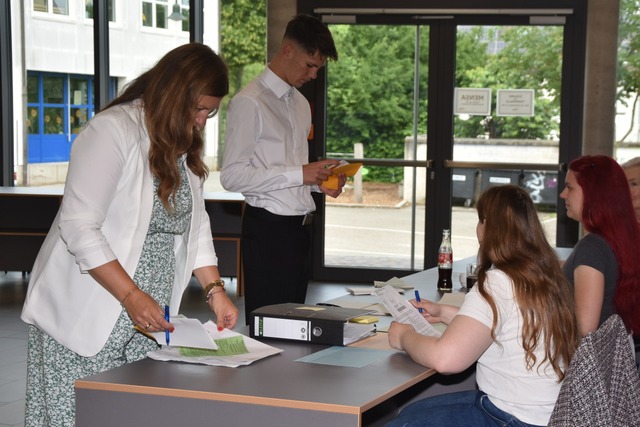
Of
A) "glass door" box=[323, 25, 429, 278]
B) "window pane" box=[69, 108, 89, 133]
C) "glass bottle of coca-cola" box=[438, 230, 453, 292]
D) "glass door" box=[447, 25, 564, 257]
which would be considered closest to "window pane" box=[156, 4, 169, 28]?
"window pane" box=[69, 108, 89, 133]

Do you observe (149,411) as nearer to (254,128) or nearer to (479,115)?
(254,128)

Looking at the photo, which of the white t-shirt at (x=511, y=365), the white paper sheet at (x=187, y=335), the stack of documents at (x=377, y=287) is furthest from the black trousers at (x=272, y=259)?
the white t-shirt at (x=511, y=365)

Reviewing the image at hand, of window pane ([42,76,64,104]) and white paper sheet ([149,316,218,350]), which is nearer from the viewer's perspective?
white paper sheet ([149,316,218,350])

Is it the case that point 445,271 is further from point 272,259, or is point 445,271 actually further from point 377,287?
point 272,259

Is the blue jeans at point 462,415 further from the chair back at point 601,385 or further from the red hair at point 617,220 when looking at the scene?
the red hair at point 617,220

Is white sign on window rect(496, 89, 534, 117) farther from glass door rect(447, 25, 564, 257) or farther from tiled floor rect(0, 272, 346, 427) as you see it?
tiled floor rect(0, 272, 346, 427)

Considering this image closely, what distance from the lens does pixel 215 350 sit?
2.60 metres

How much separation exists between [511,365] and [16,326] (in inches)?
197

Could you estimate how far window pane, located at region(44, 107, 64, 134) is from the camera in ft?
33.6

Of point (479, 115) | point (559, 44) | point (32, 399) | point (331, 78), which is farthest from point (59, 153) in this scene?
point (32, 399)

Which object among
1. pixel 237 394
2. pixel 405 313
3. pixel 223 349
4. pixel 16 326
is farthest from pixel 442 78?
pixel 237 394

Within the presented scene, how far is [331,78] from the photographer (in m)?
8.80

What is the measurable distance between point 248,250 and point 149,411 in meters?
1.69

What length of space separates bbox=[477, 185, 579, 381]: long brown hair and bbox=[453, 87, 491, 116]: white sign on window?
19.4 ft
